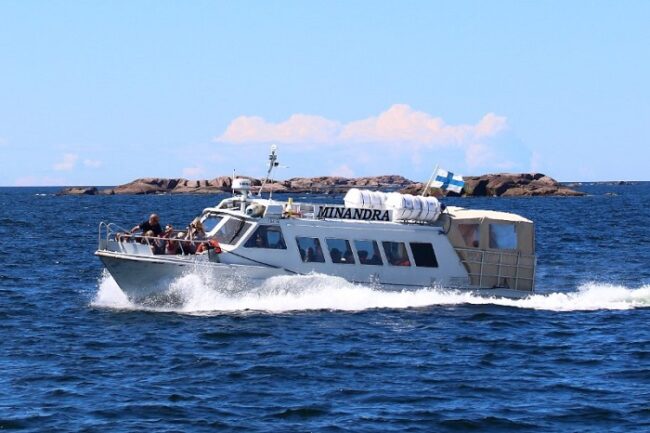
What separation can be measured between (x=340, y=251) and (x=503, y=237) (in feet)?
15.5

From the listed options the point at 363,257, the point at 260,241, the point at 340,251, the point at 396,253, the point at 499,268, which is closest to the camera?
the point at 260,241

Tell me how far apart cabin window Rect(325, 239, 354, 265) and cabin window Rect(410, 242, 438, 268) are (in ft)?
5.84

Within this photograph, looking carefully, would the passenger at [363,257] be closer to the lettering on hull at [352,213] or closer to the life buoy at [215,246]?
the lettering on hull at [352,213]

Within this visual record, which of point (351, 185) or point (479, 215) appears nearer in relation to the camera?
point (479, 215)

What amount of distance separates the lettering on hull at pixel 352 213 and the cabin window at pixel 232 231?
2.12 metres

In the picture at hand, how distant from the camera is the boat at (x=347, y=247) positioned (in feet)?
83.8

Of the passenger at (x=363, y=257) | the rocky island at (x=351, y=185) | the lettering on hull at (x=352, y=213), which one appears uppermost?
the rocky island at (x=351, y=185)

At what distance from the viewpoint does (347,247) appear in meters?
26.7

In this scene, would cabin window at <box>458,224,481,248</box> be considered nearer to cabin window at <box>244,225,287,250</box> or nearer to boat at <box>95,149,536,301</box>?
boat at <box>95,149,536,301</box>

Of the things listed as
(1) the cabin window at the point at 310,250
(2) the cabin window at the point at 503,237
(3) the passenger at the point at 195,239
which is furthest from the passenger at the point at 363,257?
(3) the passenger at the point at 195,239

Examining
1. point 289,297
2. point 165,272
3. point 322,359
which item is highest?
point 165,272

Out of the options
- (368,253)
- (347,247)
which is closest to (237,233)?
(347,247)

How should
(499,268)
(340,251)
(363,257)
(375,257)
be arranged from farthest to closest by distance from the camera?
(499,268) < (375,257) < (363,257) < (340,251)

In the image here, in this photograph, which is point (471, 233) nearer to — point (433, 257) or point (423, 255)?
point (433, 257)
